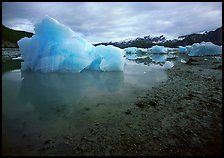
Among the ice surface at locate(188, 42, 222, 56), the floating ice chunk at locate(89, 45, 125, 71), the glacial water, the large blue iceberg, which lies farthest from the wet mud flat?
the ice surface at locate(188, 42, 222, 56)

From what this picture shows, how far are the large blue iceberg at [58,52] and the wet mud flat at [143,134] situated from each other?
8.42 meters

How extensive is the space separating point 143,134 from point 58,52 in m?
10.9

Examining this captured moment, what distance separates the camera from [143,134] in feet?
13.7

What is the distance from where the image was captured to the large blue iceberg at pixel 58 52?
543 inches

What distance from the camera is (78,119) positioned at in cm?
493

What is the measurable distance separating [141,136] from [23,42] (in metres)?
13.1

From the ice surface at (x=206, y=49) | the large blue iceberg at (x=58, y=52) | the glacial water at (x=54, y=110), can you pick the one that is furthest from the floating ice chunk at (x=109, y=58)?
the ice surface at (x=206, y=49)

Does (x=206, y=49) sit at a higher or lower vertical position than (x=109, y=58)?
higher

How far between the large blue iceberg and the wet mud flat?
8.42m

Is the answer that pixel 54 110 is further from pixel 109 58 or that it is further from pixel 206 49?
pixel 206 49

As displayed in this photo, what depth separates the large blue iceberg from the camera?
45.2ft

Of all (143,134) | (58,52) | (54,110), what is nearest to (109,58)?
(58,52)

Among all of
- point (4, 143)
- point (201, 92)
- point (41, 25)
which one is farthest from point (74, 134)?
point (41, 25)

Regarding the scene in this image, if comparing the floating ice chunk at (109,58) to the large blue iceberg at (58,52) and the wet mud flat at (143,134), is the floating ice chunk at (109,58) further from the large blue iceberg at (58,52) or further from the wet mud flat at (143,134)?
the wet mud flat at (143,134)
